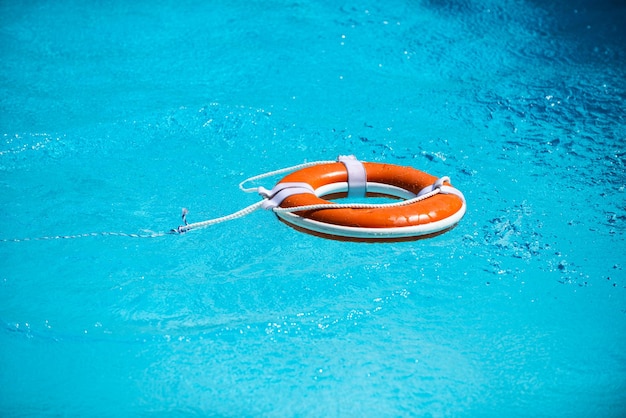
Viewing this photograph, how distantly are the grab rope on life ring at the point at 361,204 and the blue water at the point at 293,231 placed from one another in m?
0.15

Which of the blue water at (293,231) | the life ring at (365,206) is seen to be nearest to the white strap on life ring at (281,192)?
the life ring at (365,206)

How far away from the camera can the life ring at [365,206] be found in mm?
3160

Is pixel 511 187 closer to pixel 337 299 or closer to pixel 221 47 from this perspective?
pixel 337 299

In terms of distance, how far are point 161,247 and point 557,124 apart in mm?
2624

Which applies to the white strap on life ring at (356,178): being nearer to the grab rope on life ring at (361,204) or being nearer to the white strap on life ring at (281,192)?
the grab rope on life ring at (361,204)

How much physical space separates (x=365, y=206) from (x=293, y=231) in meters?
0.42

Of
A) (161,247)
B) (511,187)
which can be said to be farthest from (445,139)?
(161,247)

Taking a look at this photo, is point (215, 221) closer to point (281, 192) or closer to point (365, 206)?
point (281, 192)

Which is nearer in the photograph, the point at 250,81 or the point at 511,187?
the point at 511,187

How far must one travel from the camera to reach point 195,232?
3.45 meters

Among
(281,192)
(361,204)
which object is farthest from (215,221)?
(361,204)

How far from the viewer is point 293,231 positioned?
3.45m

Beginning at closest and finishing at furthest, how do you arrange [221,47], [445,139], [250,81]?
[445,139] → [250,81] → [221,47]

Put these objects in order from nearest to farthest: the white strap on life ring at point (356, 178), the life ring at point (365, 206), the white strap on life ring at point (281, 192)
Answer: the life ring at point (365, 206) → the white strap on life ring at point (281, 192) → the white strap on life ring at point (356, 178)
